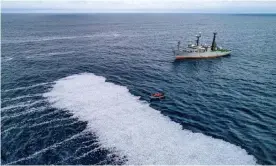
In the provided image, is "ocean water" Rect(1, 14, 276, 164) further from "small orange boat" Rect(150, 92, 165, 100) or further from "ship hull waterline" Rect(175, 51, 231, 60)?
"ship hull waterline" Rect(175, 51, 231, 60)

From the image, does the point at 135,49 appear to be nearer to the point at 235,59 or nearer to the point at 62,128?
the point at 235,59

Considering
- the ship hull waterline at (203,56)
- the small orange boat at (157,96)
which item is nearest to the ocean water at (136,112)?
the small orange boat at (157,96)

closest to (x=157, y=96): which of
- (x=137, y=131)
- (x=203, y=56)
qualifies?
(x=137, y=131)

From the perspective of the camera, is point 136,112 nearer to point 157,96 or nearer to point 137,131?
point 137,131

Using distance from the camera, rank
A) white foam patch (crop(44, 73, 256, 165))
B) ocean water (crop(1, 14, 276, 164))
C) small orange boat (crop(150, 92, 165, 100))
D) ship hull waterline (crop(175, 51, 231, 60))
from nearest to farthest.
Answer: white foam patch (crop(44, 73, 256, 165)), ocean water (crop(1, 14, 276, 164)), small orange boat (crop(150, 92, 165, 100)), ship hull waterline (crop(175, 51, 231, 60))

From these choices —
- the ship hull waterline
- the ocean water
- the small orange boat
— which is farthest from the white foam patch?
the ship hull waterline

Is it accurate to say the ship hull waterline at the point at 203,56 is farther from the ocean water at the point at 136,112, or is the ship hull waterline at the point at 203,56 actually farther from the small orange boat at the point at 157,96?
A: the small orange boat at the point at 157,96

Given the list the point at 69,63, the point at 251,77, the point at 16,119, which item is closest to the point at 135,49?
the point at 69,63

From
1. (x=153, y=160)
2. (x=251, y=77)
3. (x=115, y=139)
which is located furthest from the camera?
(x=251, y=77)
